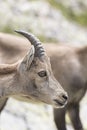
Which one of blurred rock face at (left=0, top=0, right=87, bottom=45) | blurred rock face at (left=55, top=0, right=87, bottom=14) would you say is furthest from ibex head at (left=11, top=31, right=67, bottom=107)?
blurred rock face at (left=55, top=0, right=87, bottom=14)

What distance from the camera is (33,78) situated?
1409cm

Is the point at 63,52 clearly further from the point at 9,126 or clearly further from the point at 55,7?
the point at 55,7

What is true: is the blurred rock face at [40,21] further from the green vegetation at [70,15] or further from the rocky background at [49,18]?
the green vegetation at [70,15]

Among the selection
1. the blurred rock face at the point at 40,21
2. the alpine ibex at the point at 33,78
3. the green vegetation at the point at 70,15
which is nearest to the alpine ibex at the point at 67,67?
the alpine ibex at the point at 33,78

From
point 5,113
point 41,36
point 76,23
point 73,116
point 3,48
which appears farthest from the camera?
point 76,23

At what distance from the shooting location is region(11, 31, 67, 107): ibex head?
14039 millimetres

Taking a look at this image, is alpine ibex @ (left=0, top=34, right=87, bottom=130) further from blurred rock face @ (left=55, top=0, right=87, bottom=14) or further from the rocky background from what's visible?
blurred rock face @ (left=55, top=0, right=87, bottom=14)

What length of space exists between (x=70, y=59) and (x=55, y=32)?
12.8 metres

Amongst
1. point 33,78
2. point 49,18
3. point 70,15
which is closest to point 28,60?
point 33,78

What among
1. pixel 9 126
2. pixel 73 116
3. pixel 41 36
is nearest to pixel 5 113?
pixel 9 126

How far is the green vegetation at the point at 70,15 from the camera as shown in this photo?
112 feet

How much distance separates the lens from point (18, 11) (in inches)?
1273

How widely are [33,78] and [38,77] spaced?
12cm

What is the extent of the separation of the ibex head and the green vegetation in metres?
20.2
